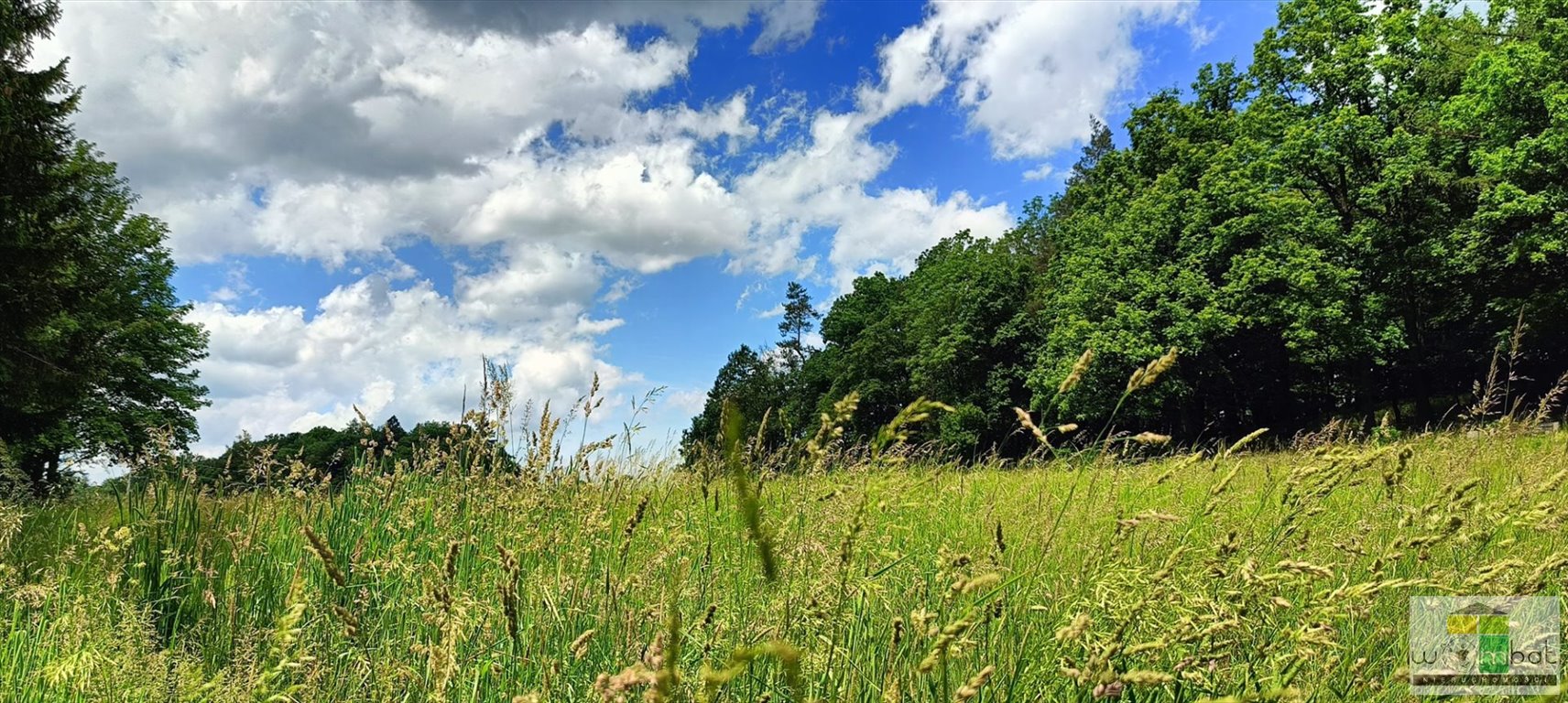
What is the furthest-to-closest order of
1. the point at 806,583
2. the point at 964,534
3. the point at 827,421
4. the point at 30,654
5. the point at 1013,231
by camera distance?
the point at 1013,231 < the point at 964,534 < the point at 30,654 < the point at 806,583 < the point at 827,421

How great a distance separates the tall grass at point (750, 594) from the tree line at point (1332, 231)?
14930 millimetres

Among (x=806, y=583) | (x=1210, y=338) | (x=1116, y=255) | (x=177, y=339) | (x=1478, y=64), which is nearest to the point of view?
(x=806, y=583)

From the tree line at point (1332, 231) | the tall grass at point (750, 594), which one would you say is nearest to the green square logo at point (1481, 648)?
the tall grass at point (750, 594)

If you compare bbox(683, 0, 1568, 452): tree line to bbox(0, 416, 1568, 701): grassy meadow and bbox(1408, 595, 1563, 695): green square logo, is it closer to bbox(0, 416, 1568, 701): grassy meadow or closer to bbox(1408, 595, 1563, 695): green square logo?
bbox(0, 416, 1568, 701): grassy meadow

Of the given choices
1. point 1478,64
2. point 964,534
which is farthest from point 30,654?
point 1478,64

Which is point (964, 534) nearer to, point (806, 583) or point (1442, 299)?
point (806, 583)

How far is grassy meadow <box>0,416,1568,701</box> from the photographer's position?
6.45 ft

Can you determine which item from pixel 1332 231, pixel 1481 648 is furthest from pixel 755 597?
pixel 1332 231

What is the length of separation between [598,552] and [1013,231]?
39876 millimetres

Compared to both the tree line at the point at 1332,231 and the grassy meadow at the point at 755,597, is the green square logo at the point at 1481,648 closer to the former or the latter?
the grassy meadow at the point at 755,597

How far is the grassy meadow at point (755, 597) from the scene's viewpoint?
6.45 ft

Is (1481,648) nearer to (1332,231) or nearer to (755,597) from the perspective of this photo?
(755,597)

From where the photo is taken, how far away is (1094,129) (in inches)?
1876

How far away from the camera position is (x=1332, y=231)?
21969mm
